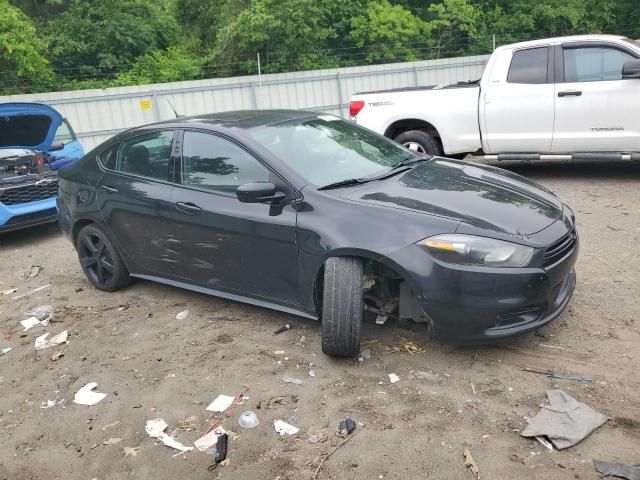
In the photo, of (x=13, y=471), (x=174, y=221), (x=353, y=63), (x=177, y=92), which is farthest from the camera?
(x=353, y=63)

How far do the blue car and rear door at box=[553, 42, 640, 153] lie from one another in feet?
22.4

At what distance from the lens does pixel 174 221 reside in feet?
15.2

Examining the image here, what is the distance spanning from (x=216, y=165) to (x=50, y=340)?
1953 millimetres

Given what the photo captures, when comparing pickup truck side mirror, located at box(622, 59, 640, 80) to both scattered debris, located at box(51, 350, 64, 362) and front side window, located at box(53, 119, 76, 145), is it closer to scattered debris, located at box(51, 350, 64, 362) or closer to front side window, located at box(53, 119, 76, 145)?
scattered debris, located at box(51, 350, 64, 362)

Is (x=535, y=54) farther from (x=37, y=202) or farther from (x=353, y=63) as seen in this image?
(x=353, y=63)

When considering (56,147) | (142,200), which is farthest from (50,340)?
(56,147)

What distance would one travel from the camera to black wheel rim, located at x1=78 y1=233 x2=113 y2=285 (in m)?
5.48

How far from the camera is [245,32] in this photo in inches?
738

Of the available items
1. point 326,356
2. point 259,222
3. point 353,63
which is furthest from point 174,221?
point 353,63

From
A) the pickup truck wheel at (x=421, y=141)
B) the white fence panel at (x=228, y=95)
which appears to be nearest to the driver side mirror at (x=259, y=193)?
the pickup truck wheel at (x=421, y=141)

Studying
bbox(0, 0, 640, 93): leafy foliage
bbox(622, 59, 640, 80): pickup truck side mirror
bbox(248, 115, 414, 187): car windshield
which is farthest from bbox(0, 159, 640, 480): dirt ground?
bbox(0, 0, 640, 93): leafy foliage

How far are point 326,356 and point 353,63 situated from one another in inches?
764

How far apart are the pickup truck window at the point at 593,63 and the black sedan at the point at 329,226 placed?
3.55 meters

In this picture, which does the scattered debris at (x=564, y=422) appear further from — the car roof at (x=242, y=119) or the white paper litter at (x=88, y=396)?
the car roof at (x=242, y=119)
